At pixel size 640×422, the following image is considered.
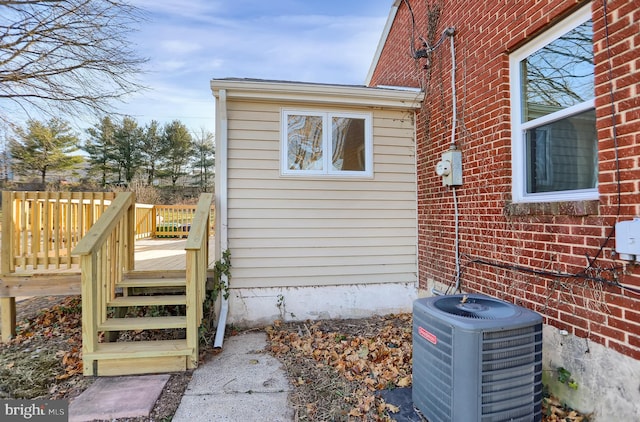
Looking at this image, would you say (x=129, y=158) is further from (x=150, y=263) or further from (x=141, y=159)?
(x=150, y=263)

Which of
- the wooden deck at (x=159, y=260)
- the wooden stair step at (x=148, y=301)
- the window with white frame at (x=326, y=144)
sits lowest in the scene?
the wooden stair step at (x=148, y=301)

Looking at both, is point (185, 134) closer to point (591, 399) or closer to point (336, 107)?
point (336, 107)

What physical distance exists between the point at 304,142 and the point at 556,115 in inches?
111

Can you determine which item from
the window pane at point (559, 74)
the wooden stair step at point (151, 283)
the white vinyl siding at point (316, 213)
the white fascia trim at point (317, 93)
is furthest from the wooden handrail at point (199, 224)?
the window pane at point (559, 74)

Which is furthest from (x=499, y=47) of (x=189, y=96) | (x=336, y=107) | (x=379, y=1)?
(x=189, y=96)

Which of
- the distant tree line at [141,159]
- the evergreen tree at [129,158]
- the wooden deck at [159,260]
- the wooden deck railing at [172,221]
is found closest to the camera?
the wooden deck at [159,260]

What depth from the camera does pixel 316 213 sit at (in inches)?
171

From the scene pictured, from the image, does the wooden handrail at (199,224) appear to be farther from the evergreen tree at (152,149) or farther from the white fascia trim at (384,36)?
the evergreen tree at (152,149)

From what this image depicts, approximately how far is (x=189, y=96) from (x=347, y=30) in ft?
42.8

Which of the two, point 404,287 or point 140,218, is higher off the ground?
point 140,218

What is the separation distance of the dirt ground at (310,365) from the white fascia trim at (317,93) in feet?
9.77

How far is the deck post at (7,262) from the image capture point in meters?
3.69

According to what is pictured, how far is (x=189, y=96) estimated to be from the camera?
61.6ft

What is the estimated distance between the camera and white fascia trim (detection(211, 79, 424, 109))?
394 centimetres
